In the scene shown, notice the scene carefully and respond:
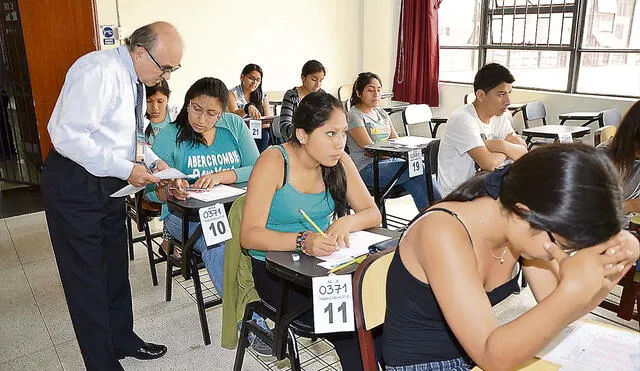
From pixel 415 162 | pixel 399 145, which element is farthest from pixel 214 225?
pixel 399 145

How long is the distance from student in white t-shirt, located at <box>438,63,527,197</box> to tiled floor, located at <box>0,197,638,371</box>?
0.76 metres

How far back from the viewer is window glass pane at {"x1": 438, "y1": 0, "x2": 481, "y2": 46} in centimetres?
628

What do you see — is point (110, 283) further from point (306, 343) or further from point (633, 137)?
point (633, 137)

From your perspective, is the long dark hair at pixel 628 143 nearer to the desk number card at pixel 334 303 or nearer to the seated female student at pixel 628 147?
the seated female student at pixel 628 147

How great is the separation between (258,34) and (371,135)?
2.86 metres

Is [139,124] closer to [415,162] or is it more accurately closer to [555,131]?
[415,162]

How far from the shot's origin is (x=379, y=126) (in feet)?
12.9

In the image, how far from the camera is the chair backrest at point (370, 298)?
127 centimetres

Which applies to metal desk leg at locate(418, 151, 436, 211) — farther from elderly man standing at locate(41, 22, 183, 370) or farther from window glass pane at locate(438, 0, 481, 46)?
window glass pane at locate(438, 0, 481, 46)

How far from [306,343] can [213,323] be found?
525 mm

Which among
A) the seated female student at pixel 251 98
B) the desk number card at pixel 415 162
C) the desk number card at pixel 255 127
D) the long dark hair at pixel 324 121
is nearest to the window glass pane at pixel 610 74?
the desk number card at pixel 415 162

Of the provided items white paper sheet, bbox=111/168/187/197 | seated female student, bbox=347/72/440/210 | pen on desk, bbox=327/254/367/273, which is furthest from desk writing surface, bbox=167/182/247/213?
seated female student, bbox=347/72/440/210

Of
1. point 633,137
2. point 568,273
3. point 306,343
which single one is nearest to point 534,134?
point 633,137

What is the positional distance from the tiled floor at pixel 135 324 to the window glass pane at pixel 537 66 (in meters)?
3.61
